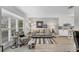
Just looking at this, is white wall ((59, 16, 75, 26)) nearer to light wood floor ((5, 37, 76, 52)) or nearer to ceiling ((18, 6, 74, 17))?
ceiling ((18, 6, 74, 17))

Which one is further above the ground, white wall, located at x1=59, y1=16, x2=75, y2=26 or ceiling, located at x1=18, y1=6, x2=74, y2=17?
ceiling, located at x1=18, y1=6, x2=74, y2=17

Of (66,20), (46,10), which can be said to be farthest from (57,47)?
(46,10)

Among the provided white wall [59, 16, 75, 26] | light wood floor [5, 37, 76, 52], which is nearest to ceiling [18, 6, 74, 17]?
white wall [59, 16, 75, 26]

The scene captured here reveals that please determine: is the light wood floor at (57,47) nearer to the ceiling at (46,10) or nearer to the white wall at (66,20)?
the white wall at (66,20)

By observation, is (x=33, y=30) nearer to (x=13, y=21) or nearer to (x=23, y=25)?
(x=23, y=25)

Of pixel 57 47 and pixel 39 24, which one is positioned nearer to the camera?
pixel 57 47

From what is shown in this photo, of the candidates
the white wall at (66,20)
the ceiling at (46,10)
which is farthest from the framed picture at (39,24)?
the white wall at (66,20)

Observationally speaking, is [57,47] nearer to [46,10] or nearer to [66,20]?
[66,20]

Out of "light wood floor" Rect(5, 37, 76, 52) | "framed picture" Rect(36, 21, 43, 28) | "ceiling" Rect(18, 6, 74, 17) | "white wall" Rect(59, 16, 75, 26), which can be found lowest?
"light wood floor" Rect(5, 37, 76, 52)

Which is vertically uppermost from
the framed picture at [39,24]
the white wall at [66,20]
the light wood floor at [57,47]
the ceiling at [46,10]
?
the ceiling at [46,10]

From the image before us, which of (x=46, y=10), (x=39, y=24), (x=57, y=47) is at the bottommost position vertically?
(x=57, y=47)

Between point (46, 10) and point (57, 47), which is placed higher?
point (46, 10)
